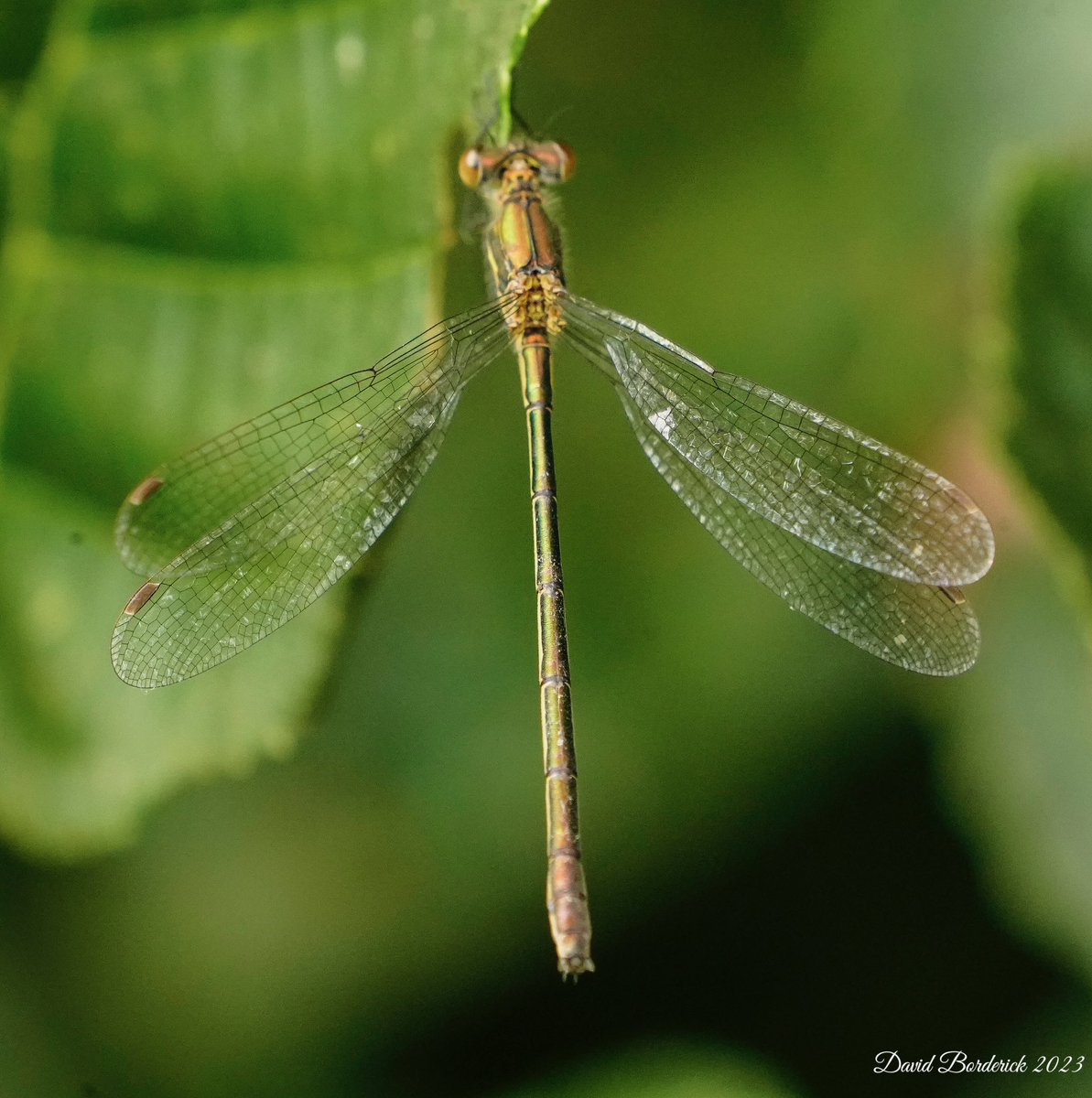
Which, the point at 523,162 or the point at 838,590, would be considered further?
the point at 523,162

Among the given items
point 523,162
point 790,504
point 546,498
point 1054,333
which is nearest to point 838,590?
point 790,504

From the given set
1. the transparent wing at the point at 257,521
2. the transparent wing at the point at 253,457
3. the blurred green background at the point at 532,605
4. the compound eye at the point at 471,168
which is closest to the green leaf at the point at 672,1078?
the blurred green background at the point at 532,605

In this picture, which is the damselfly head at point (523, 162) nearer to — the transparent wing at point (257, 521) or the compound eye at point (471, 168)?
the compound eye at point (471, 168)

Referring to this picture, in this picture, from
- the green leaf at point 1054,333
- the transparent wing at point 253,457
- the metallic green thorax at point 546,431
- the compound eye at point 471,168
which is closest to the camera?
the green leaf at point 1054,333

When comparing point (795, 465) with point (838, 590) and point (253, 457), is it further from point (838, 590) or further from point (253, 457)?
point (253, 457)

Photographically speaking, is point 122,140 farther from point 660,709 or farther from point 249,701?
point 660,709

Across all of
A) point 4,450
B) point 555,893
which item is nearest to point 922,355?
point 555,893
